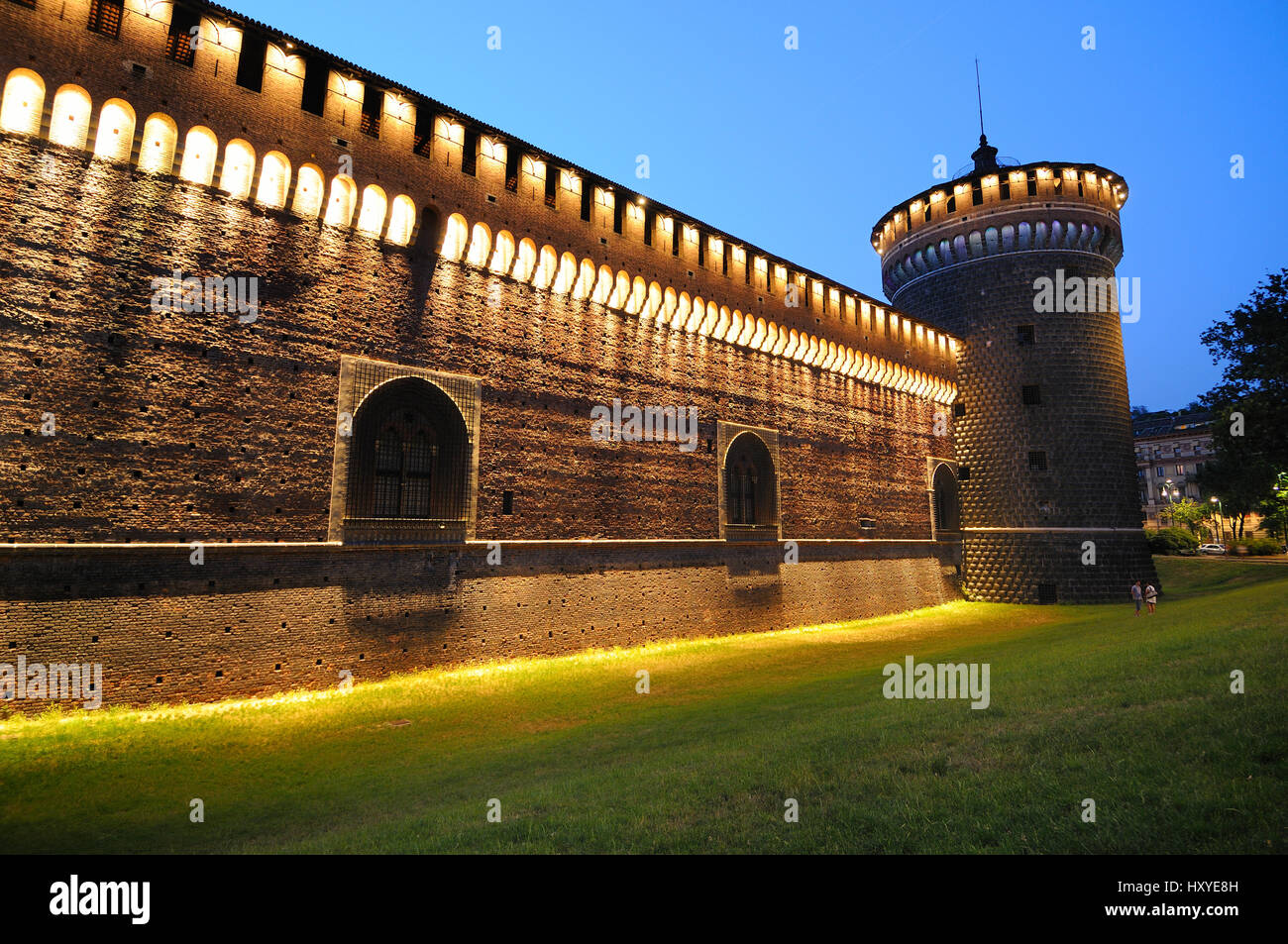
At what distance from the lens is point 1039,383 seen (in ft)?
93.4

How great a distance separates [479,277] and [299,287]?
4389 millimetres

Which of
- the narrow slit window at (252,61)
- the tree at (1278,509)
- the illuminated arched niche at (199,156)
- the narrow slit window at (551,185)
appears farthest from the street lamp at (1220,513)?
the illuminated arched niche at (199,156)

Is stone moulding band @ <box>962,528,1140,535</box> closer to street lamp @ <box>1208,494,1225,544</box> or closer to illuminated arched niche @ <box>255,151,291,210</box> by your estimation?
illuminated arched niche @ <box>255,151,291,210</box>

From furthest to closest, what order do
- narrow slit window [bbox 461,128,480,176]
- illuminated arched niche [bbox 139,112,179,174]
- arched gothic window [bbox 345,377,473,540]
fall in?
1. narrow slit window [bbox 461,128,480,176]
2. arched gothic window [bbox 345,377,473,540]
3. illuminated arched niche [bbox 139,112,179,174]

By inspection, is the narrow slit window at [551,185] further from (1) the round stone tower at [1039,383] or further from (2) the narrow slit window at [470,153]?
(1) the round stone tower at [1039,383]

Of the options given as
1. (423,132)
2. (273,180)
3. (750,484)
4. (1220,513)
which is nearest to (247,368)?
(273,180)

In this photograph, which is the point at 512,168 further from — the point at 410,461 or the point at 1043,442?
the point at 1043,442

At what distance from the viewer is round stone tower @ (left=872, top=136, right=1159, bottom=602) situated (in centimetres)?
2758

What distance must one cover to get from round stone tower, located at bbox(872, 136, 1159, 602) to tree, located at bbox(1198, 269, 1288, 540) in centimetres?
391

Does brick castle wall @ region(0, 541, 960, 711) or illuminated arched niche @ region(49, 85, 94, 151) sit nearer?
brick castle wall @ region(0, 541, 960, 711)

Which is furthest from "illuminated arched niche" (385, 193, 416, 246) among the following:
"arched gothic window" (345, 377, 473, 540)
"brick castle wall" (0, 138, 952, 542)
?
"arched gothic window" (345, 377, 473, 540)

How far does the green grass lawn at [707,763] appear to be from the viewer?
4602 millimetres

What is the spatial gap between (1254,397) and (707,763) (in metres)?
32.7
